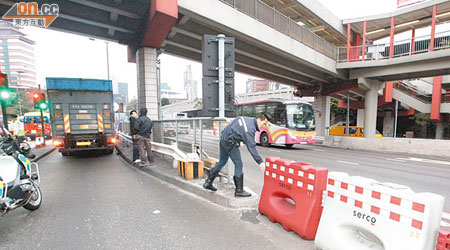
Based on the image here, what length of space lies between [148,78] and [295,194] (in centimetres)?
905

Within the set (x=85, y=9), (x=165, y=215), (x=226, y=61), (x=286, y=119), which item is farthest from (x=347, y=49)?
(x=165, y=215)

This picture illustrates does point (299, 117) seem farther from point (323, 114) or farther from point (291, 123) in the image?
point (323, 114)

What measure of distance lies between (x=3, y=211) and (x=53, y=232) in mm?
788

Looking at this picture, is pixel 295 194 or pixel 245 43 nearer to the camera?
pixel 295 194

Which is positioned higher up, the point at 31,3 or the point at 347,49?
the point at 347,49

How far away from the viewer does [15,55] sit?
288 ft

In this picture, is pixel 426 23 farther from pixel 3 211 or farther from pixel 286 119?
pixel 3 211

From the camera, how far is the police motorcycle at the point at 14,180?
3181 mm

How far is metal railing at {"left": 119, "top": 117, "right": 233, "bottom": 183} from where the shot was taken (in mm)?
4809

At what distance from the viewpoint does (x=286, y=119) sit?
42.5 feet

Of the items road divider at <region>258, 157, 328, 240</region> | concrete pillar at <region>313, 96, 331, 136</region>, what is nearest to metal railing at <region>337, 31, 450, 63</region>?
concrete pillar at <region>313, 96, 331, 136</region>

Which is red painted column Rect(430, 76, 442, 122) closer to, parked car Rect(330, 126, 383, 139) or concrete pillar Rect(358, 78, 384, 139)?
parked car Rect(330, 126, 383, 139)

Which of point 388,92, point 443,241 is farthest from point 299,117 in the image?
point 388,92

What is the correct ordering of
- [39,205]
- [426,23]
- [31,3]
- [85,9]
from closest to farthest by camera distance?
[39,205]
[31,3]
[85,9]
[426,23]
